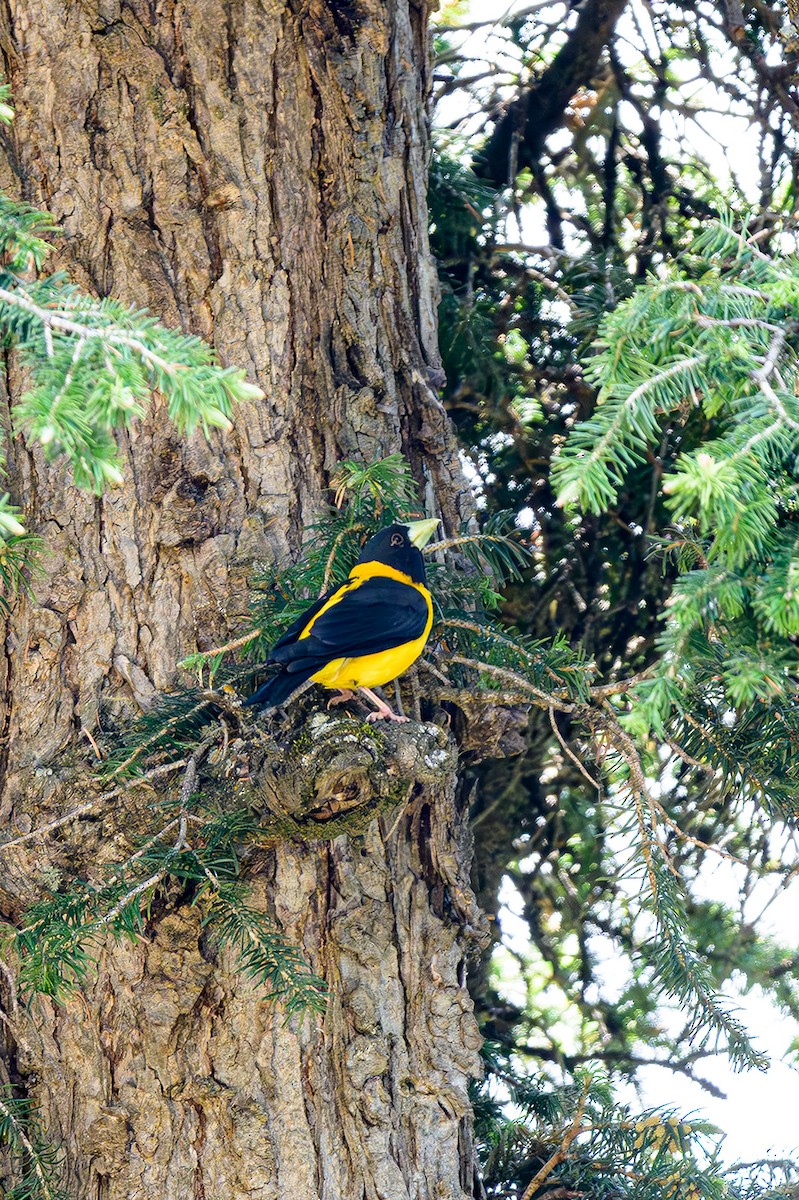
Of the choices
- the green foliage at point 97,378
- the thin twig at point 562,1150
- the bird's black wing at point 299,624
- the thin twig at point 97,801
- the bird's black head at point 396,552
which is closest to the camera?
the green foliage at point 97,378

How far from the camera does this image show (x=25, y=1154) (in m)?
2.68

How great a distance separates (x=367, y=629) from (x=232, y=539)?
566 mm

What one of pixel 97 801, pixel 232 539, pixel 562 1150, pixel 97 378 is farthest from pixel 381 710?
pixel 97 378

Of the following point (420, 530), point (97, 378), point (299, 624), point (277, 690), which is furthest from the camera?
point (420, 530)

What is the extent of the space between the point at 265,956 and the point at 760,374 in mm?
1427

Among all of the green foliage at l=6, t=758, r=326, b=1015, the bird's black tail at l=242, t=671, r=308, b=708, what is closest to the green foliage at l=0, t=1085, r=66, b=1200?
the green foliage at l=6, t=758, r=326, b=1015

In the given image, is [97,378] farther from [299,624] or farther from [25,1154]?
[25,1154]

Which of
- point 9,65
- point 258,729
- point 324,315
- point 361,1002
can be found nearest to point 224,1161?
point 361,1002

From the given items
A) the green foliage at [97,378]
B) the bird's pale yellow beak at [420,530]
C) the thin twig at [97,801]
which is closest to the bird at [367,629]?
the bird's pale yellow beak at [420,530]

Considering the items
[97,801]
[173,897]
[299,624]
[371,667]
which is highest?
[299,624]

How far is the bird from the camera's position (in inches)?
97.6

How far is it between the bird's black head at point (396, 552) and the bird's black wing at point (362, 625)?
0.31 feet

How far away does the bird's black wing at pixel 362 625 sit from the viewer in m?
2.47

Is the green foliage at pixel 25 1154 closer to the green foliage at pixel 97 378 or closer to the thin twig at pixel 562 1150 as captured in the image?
the thin twig at pixel 562 1150
